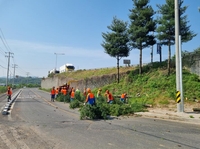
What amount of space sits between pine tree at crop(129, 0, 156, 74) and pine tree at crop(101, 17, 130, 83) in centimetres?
190

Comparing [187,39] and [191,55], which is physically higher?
[187,39]

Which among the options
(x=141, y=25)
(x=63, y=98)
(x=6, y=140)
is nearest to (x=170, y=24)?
(x=141, y=25)

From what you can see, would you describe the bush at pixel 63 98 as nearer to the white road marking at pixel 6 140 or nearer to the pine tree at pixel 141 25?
the pine tree at pixel 141 25

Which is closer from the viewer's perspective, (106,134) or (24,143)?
(24,143)

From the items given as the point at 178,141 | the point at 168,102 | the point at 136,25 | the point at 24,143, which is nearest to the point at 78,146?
the point at 24,143

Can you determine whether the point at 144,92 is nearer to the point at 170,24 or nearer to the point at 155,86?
the point at 155,86

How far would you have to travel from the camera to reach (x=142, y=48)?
103 ft

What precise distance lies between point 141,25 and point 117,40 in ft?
14.0

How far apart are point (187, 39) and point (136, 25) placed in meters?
7.47

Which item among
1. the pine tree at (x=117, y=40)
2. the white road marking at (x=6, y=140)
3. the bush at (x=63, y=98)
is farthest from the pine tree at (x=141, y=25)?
the white road marking at (x=6, y=140)

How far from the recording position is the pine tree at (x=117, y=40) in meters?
33.0

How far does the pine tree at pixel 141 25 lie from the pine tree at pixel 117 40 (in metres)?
1.90

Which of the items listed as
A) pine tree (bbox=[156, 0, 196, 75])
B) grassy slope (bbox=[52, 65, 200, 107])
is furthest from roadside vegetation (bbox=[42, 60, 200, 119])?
pine tree (bbox=[156, 0, 196, 75])

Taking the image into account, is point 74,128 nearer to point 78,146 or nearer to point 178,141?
point 78,146
